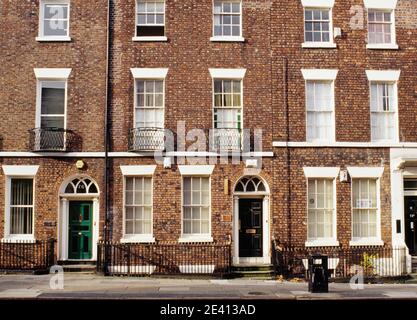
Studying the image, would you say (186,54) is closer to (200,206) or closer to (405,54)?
(200,206)

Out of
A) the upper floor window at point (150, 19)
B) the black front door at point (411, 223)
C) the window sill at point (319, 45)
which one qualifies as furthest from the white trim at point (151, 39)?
the black front door at point (411, 223)

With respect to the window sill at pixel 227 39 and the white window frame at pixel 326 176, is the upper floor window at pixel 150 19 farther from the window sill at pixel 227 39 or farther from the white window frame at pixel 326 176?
the white window frame at pixel 326 176

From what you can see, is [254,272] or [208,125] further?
[208,125]

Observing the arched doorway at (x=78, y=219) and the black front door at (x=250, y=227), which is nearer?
the arched doorway at (x=78, y=219)

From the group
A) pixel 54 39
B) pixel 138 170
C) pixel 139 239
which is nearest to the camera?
pixel 139 239

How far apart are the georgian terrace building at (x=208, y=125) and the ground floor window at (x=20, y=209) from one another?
0.04m

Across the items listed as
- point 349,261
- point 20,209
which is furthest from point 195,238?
point 20,209

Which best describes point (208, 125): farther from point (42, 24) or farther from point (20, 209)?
point (20, 209)

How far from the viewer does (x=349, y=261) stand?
2005 centimetres

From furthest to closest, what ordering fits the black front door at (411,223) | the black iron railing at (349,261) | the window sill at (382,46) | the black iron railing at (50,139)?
the window sill at (382,46)
the black front door at (411,223)
the black iron railing at (50,139)
the black iron railing at (349,261)

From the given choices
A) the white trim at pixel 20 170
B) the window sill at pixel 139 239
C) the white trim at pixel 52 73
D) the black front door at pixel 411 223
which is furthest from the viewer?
the black front door at pixel 411 223

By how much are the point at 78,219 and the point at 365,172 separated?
10.3m

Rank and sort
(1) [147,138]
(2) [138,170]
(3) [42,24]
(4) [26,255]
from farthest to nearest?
(3) [42,24] < (1) [147,138] < (2) [138,170] < (4) [26,255]

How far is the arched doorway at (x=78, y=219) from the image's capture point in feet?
66.2
